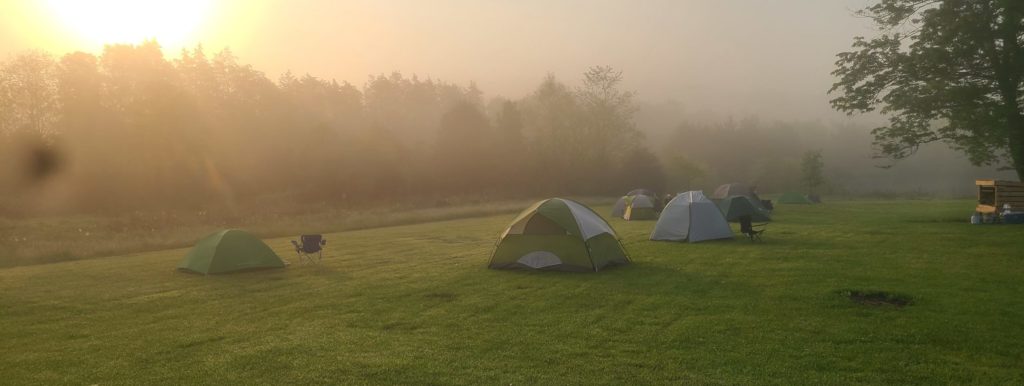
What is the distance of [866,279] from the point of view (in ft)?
40.0

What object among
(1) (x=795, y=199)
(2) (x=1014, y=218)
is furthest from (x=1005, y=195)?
(1) (x=795, y=199)

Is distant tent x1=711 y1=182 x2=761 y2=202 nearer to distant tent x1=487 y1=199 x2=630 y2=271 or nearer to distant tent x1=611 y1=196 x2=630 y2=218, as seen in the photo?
distant tent x1=611 y1=196 x2=630 y2=218

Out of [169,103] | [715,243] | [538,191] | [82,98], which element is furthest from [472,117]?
[715,243]

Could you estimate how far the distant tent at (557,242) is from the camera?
14.0m

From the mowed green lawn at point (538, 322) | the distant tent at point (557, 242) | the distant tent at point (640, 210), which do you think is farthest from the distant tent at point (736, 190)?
the distant tent at point (557, 242)

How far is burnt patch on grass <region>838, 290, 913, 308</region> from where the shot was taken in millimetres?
9977

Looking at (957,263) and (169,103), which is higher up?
(169,103)

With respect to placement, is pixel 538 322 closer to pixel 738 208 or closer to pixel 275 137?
pixel 738 208

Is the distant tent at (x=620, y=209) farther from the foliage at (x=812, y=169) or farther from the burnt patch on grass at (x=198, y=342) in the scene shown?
the foliage at (x=812, y=169)

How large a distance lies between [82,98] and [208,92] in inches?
367

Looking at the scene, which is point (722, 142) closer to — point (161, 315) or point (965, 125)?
point (965, 125)

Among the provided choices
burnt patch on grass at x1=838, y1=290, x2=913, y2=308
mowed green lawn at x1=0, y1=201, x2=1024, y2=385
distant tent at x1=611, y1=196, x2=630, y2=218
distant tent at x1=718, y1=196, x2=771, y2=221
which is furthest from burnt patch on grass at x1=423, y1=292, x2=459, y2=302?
distant tent at x1=611, y1=196, x2=630, y2=218

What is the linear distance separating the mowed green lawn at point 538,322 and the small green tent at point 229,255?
0.47 meters

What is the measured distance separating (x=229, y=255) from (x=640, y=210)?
20958 mm
